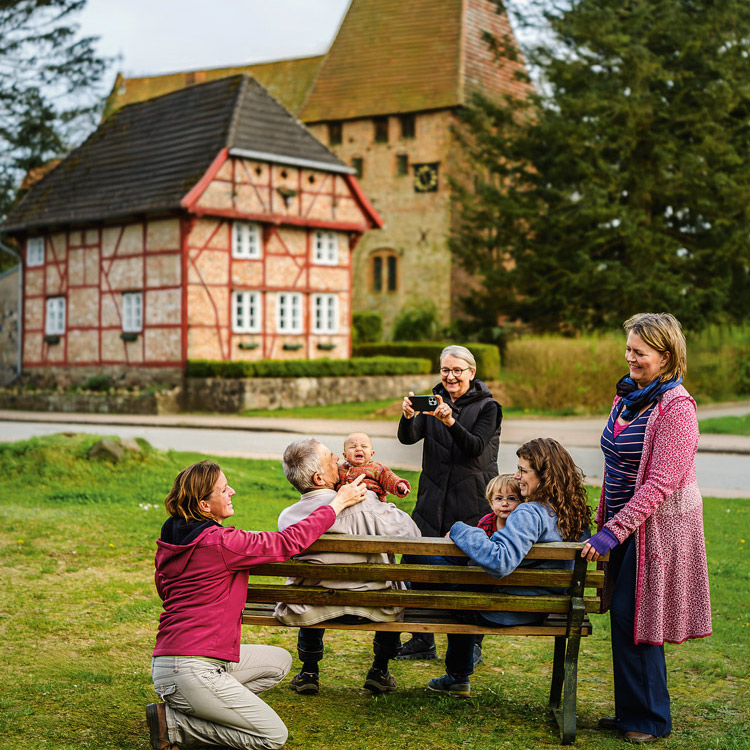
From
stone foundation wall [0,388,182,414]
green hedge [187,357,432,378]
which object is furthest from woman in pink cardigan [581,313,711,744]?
stone foundation wall [0,388,182,414]

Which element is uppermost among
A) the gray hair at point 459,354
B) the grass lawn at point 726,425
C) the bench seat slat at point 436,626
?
the gray hair at point 459,354

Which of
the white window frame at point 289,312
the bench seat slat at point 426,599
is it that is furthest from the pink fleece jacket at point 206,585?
the white window frame at point 289,312

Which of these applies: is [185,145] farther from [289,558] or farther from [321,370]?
[289,558]

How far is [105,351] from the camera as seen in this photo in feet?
103

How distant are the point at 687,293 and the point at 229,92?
15.5 metres

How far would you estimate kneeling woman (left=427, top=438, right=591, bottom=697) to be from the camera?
14.6ft

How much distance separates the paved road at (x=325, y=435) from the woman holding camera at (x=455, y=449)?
263 inches

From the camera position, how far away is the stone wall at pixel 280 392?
26.5m

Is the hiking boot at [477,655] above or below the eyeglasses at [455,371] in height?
below

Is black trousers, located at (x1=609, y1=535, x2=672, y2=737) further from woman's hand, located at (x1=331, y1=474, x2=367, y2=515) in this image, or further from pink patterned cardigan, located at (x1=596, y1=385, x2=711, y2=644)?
woman's hand, located at (x1=331, y1=474, x2=367, y2=515)

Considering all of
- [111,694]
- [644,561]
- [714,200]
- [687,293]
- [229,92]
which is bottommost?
[111,694]

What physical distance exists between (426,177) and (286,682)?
131 feet

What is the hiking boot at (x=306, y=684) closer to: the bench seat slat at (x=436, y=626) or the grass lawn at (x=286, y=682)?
the grass lawn at (x=286, y=682)

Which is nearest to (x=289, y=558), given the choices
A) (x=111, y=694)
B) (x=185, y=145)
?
(x=111, y=694)
